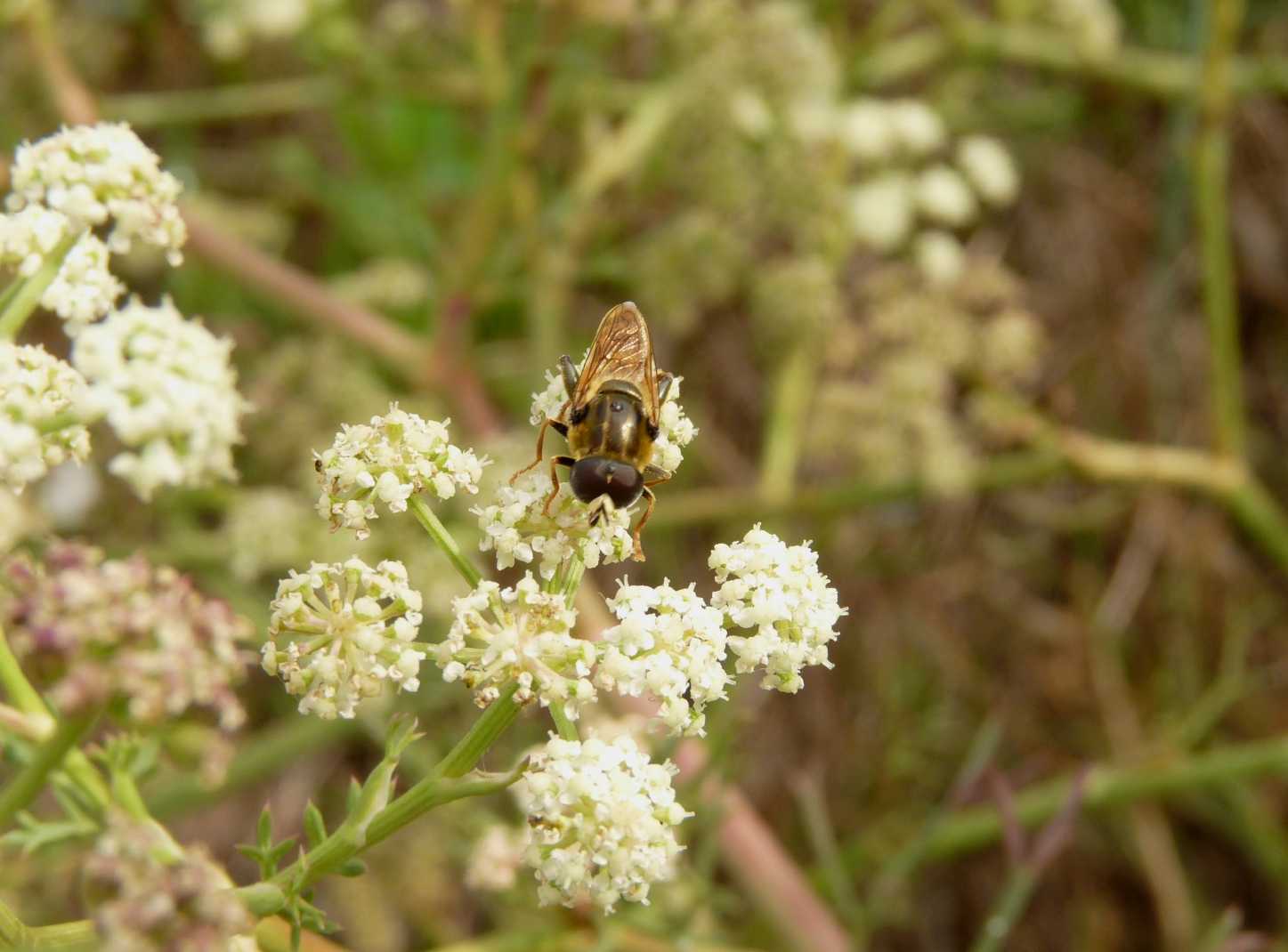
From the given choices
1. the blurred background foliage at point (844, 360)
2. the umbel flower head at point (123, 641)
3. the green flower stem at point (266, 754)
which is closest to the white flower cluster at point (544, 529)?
the umbel flower head at point (123, 641)

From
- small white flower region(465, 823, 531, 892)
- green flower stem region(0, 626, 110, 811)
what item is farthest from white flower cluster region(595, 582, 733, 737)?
small white flower region(465, 823, 531, 892)

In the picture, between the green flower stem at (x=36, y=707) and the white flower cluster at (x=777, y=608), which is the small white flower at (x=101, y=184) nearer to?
the green flower stem at (x=36, y=707)

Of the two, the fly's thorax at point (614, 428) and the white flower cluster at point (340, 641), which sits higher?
the fly's thorax at point (614, 428)

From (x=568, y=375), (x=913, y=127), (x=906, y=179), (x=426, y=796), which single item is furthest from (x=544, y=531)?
(x=906, y=179)

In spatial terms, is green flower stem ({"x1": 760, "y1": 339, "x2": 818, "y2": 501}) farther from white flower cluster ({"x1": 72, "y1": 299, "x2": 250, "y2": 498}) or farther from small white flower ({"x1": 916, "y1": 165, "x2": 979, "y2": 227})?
white flower cluster ({"x1": 72, "y1": 299, "x2": 250, "y2": 498})

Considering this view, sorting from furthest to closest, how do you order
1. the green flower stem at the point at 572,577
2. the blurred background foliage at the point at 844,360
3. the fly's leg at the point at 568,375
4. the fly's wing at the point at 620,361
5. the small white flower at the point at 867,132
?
the small white flower at the point at 867,132 → the blurred background foliage at the point at 844,360 → the fly's leg at the point at 568,375 → the fly's wing at the point at 620,361 → the green flower stem at the point at 572,577

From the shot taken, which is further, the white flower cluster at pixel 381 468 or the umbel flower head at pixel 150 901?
the white flower cluster at pixel 381 468
